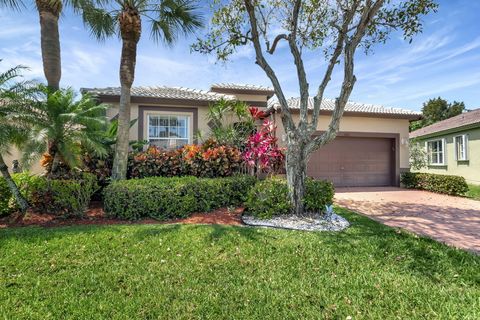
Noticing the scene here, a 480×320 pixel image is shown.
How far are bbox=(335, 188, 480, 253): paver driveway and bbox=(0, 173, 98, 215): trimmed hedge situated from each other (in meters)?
8.01

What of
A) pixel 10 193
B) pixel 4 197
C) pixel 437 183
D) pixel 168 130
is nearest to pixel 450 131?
pixel 437 183

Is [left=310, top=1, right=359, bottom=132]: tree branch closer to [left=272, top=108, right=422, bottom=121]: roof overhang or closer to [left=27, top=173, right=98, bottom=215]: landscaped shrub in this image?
[left=272, top=108, right=422, bottom=121]: roof overhang

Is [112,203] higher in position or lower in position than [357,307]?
higher

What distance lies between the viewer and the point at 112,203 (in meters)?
7.05

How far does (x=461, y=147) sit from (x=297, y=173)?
54.6 feet

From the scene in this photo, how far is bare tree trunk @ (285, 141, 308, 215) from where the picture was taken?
277 inches

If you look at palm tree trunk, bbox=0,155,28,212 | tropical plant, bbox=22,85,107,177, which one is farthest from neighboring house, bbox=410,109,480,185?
palm tree trunk, bbox=0,155,28,212

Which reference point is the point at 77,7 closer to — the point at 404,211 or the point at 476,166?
the point at 404,211

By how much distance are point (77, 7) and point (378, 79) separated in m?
14.1

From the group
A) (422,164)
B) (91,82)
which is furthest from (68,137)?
(422,164)

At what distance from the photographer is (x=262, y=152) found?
365 inches

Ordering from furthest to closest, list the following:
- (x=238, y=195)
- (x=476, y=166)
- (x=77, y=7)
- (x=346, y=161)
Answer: (x=476, y=166)
(x=346, y=161)
(x=77, y=7)
(x=238, y=195)

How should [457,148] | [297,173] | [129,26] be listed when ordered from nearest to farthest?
[297,173]
[129,26]
[457,148]

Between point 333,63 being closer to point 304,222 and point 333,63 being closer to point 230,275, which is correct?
point 304,222
